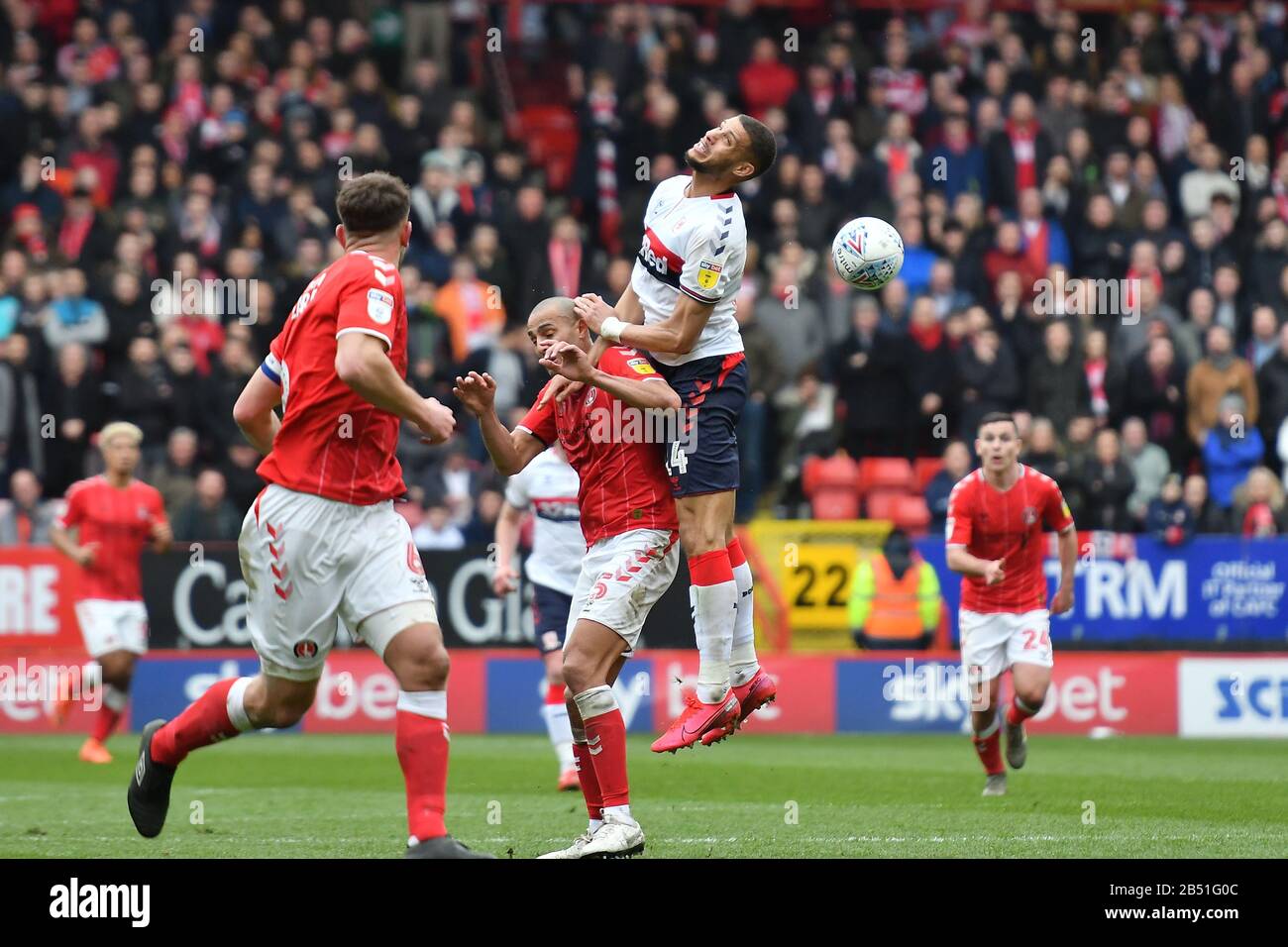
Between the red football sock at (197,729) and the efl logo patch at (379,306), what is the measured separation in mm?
1709

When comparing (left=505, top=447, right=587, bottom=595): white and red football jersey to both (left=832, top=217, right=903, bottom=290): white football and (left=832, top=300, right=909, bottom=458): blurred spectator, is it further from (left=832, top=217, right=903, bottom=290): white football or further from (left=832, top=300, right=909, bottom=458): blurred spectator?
(left=832, top=300, right=909, bottom=458): blurred spectator

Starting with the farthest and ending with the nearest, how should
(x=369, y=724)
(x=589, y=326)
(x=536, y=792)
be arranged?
(x=369, y=724) → (x=536, y=792) → (x=589, y=326)

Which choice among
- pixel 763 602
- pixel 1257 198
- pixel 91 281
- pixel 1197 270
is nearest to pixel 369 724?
pixel 763 602

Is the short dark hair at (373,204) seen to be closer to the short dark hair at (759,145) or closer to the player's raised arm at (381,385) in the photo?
the player's raised arm at (381,385)

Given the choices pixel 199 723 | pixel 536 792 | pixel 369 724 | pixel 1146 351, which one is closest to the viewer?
pixel 199 723

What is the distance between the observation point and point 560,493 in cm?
1347

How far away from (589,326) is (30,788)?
6090 millimetres

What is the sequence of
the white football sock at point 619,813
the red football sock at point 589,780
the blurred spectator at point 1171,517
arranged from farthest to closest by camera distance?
1. the blurred spectator at point 1171,517
2. the red football sock at point 589,780
3. the white football sock at point 619,813

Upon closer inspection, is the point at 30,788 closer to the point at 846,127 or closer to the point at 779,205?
the point at 779,205

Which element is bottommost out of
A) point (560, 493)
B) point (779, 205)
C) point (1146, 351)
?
point (560, 493)

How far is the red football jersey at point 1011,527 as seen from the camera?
→ 12977mm

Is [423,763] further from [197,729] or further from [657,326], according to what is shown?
[657,326]

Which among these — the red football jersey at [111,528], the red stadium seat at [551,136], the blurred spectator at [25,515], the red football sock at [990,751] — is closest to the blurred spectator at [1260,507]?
the red football sock at [990,751]

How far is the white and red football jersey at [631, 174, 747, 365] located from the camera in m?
9.38
